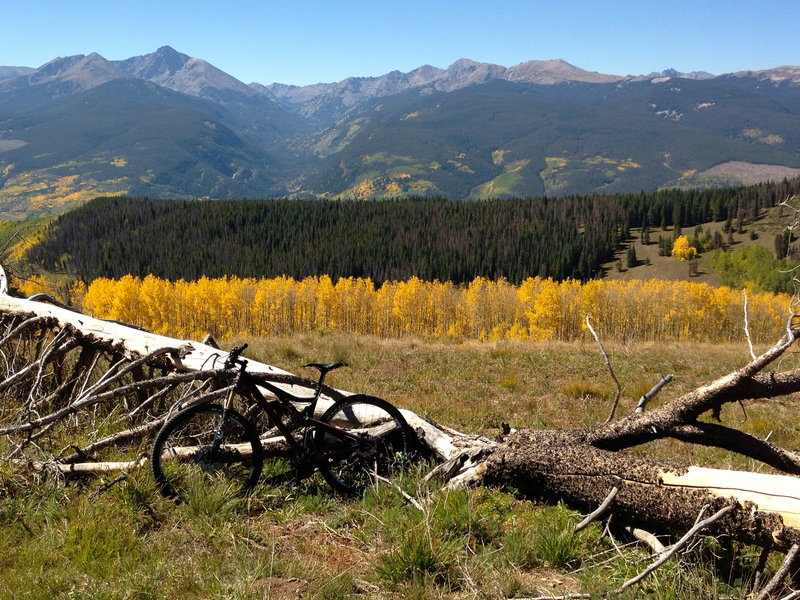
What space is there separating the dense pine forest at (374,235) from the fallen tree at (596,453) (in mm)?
137997

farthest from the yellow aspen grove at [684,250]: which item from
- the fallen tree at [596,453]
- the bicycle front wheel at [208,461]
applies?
the bicycle front wheel at [208,461]

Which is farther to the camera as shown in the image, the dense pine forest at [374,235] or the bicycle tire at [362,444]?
the dense pine forest at [374,235]

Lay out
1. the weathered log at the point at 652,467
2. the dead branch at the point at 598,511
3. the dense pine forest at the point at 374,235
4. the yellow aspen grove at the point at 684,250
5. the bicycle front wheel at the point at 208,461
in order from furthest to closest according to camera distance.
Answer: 1. the dense pine forest at the point at 374,235
2. the yellow aspen grove at the point at 684,250
3. the bicycle front wheel at the point at 208,461
4. the dead branch at the point at 598,511
5. the weathered log at the point at 652,467

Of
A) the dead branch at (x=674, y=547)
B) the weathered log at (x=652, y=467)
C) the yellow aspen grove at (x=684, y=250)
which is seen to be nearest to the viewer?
the dead branch at (x=674, y=547)

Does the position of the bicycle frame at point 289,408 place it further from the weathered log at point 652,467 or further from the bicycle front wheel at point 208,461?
the weathered log at point 652,467

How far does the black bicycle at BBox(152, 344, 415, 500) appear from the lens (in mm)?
5891

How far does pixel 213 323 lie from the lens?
108438mm

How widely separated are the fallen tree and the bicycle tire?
1.12 ft

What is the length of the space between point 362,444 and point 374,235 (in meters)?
158

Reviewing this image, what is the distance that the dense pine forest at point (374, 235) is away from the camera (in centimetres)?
14800

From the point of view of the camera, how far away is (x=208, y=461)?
6086mm

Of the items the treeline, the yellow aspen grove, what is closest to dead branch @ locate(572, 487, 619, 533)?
the treeline

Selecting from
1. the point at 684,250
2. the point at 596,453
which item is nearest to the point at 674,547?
the point at 596,453

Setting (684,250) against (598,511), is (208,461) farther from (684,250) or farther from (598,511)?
(684,250)
